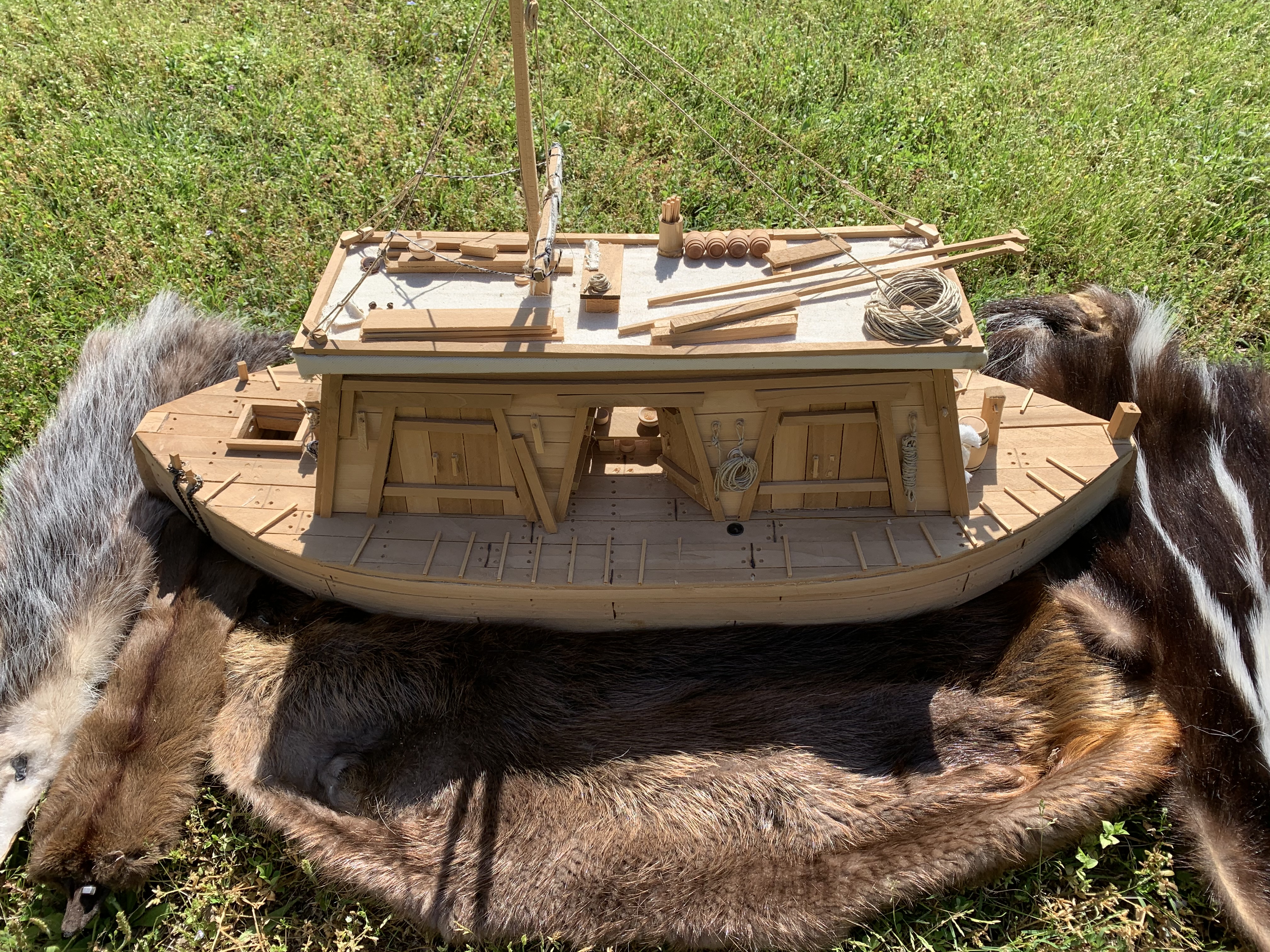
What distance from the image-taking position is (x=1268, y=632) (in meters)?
4.91

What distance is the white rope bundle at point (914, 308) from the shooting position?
481cm

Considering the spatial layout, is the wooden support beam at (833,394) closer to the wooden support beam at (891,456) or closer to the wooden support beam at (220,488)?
the wooden support beam at (891,456)

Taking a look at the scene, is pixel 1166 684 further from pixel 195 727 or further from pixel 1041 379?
pixel 195 727

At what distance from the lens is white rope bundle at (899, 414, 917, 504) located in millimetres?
5234

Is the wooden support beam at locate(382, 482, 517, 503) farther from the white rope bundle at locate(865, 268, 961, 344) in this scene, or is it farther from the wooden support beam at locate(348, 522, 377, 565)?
the white rope bundle at locate(865, 268, 961, 344)

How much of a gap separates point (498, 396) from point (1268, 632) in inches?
163


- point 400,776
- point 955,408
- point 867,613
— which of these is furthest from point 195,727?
point 955,408

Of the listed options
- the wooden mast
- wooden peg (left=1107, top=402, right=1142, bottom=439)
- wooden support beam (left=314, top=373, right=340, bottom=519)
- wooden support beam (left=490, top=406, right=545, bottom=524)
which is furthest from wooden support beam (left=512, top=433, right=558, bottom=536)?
wooden peg (left=1107, top=402, right=1142, bottom=439)

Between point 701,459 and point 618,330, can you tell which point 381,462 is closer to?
point 618,330

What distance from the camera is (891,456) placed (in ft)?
17.4

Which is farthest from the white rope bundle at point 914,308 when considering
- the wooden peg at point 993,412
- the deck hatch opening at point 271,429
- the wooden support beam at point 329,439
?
the deck hatch opening at point 271,429

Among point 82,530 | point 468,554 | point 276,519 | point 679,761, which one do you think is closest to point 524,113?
point 468,554

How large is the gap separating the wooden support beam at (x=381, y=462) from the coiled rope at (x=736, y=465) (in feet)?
5.72

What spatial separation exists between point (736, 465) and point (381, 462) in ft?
6.50
